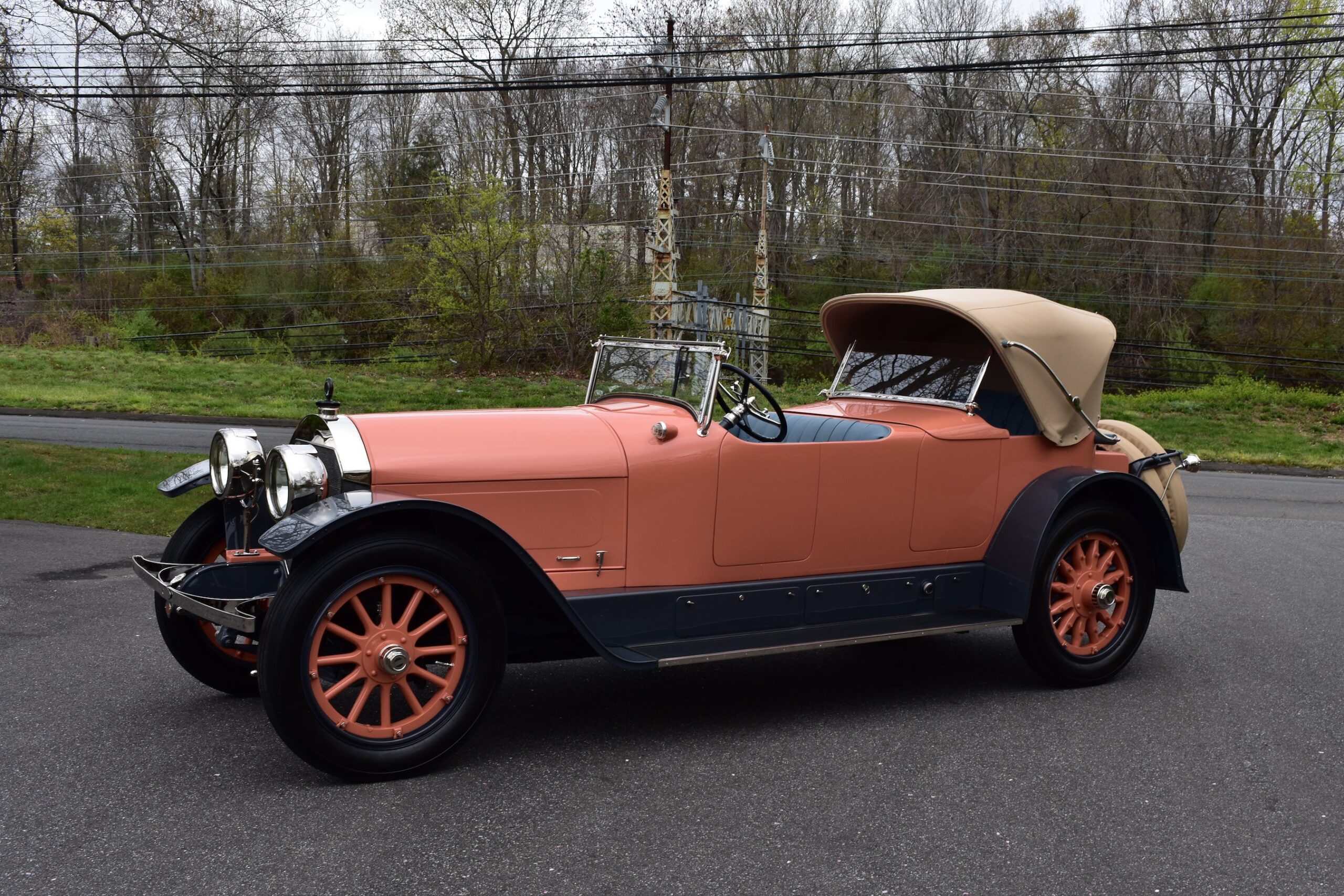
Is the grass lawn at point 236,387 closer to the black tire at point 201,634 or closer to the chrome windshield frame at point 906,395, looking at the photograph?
the chrome windshield frame at point 906,395

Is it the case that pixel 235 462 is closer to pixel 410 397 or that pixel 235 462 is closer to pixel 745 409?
pixel 745 409

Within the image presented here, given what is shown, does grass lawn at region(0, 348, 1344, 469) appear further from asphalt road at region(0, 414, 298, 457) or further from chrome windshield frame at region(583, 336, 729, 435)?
chrome windshield frame at region(583, 336, 729, 435)

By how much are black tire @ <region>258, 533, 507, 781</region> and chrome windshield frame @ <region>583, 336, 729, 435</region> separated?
117 cm

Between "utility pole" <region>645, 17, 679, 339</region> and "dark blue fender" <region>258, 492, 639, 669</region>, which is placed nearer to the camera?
"dark blue fender" <region>258, 492, 639, 669</region>

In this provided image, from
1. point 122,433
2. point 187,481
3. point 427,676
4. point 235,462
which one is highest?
point 235,462

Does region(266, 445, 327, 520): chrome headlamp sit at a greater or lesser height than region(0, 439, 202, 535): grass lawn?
greater

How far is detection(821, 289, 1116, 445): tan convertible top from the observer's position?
5227mm

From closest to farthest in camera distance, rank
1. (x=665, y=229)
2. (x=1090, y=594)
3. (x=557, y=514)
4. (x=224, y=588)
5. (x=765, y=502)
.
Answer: (x=224, y=588) < (x=557, y=514) < (x=765, y=502) < (x=1090, y=594) < (x=665, y=229)

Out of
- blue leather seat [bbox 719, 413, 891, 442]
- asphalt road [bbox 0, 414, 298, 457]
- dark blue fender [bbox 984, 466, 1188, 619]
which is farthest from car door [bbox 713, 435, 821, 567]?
asphalt road [bbox 0, 414, 298, 457]

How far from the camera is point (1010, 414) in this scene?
5371 millimetres

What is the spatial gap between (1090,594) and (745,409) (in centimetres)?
197

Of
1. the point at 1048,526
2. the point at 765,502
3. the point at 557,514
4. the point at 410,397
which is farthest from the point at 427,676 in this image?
the point at 410,397

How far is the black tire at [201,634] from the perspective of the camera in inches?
178

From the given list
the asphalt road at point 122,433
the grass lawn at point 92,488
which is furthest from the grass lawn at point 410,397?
the grass lawn at point 92,488
